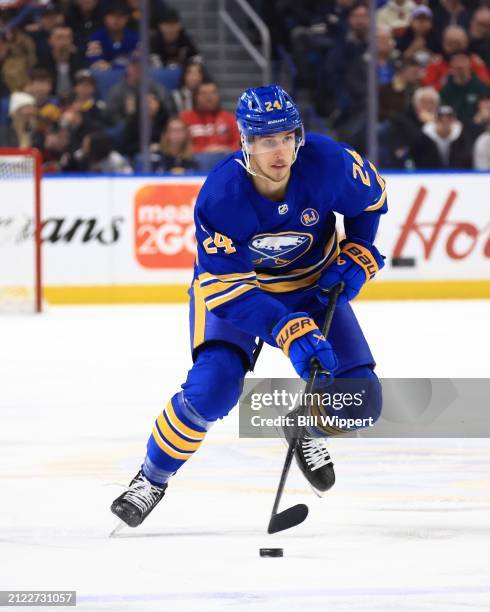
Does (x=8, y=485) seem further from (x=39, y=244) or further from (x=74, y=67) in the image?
(x=74, y=67)

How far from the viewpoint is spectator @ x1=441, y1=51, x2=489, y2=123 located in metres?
9.87

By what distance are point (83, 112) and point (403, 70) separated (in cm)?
239

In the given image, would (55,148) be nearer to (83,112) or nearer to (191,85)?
(83,112)

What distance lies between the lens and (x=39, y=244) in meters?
8.98

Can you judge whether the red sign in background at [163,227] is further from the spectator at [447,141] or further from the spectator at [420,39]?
the spectator at [420,39]

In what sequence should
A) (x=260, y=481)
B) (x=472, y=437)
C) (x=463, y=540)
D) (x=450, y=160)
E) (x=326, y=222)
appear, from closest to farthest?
(x=463, y=540) < (x=326, y=222) < (x=260, y=481) < (x=472, y=437) < (x=450, y=160)

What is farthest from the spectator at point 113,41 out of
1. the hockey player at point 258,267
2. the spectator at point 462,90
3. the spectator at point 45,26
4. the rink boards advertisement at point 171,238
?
the hockey player at point 258,267

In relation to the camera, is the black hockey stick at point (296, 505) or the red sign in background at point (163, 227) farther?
the red sign in background at point (163, 227)

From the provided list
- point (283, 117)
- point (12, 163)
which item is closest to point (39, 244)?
point (12, 163)

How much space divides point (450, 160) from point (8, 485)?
6231 mm

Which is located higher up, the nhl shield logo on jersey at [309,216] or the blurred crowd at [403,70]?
the nhl shield logo on jersey at [309,216]

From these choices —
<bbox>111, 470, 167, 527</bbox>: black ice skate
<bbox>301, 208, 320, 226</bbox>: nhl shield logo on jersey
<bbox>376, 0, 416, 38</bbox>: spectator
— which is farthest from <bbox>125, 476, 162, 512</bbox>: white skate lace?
<bbox>376, 0, 416, 38</bbox>: spectator

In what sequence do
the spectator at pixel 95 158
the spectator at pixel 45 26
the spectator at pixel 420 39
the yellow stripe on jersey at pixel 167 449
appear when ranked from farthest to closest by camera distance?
1. the spectator at pixel 420 39
2. the spectator at pixel 45 26
3. the spectator at pixel 95 158
4. the yellow stripe on jersey at pixel 167 449

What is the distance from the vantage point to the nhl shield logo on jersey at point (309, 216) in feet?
12.0
